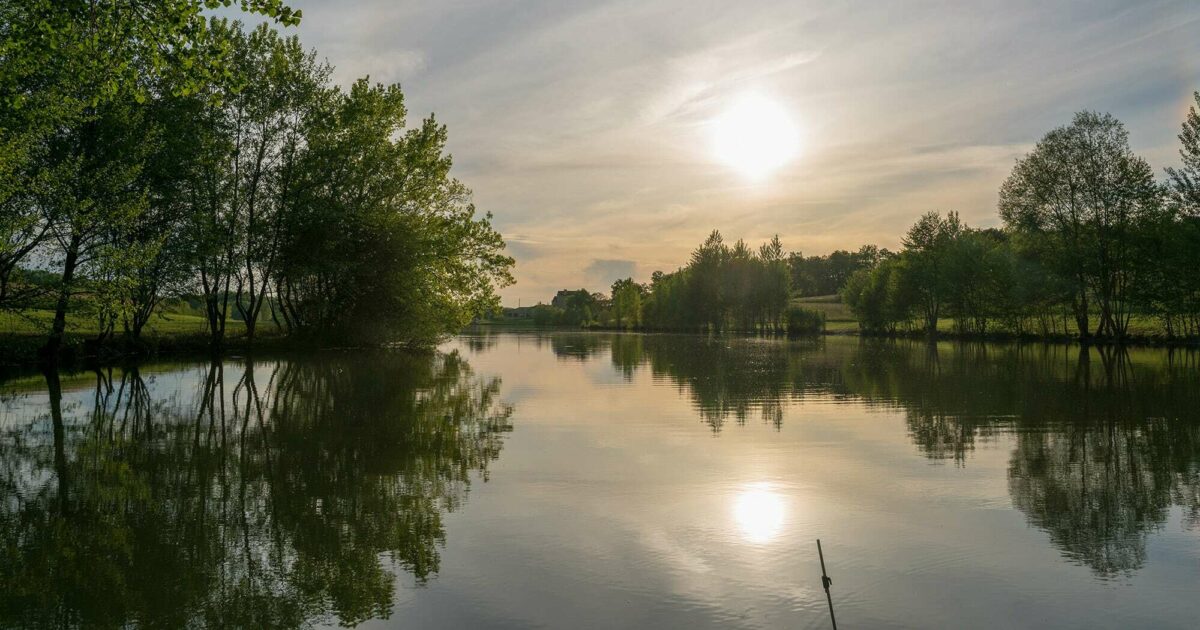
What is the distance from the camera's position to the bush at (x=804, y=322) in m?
99.8

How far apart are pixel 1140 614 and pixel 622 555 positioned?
165 inches

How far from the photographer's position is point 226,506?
29.1ft

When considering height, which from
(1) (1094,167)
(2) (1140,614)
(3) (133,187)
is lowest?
(2) (1140,614)

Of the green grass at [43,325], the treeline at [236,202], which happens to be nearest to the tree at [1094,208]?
the treeline at [236,202]

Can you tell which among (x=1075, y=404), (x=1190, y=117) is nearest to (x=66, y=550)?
(x=1075, y=404)

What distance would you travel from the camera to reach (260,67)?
126 feet

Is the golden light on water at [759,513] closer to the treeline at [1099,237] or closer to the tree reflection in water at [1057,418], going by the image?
the tree reflection in water at [1057,418]

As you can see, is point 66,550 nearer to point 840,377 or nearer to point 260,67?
point 840,377

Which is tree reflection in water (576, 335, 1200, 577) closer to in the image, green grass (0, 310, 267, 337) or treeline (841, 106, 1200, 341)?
treeline (841, 106, 1200, 341)

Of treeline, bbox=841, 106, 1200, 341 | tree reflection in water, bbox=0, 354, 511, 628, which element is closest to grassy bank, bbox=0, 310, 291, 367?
tree reflection in water, bbox=0, 354, 511, 628

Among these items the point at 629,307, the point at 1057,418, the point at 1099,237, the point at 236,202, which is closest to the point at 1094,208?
the point at 1099,237

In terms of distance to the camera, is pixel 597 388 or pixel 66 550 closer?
pixel 66 550

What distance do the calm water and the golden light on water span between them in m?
0.06

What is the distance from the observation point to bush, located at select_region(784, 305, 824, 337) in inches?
3927
